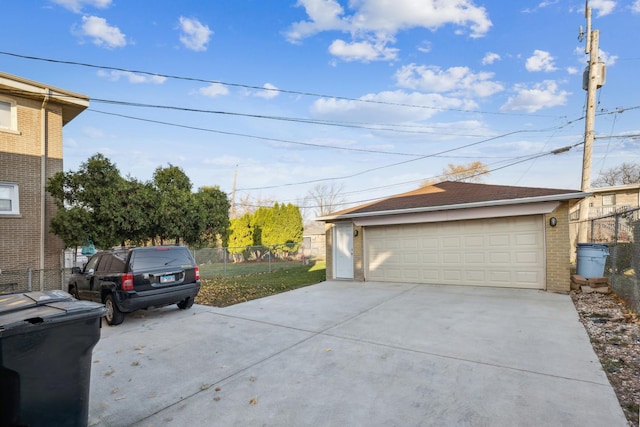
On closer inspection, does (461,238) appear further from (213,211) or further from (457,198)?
(213,211)

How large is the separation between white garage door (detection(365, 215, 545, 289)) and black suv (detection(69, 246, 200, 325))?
6.65 meters

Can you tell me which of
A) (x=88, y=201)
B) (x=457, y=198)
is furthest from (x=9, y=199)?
(x=457, y=198)

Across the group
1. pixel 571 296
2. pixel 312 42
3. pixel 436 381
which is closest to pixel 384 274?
pixel 571 296

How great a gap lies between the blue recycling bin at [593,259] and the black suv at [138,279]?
10.3m

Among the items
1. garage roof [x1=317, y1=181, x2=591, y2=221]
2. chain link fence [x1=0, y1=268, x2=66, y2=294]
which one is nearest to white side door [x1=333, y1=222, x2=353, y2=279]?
garage roof [x1=317, y1=181, x2=591, y2=221]

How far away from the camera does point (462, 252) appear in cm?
1016

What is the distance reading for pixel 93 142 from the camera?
14469mm

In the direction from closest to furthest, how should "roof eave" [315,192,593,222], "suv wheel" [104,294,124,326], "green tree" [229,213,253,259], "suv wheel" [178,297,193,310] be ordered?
"suv wheel" [104,294,124,326] < "suv wheel" [178,297,193,310] < "roof eave" [315,192,593,222] < "green tree" [229,213,253,259]

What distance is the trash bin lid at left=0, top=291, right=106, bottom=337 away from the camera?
2374 mm

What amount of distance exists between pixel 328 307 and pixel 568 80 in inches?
643

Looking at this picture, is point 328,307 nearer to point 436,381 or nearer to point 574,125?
point 436,381

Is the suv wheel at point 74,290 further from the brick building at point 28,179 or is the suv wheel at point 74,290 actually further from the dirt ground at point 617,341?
the dirt ground at point 617,341

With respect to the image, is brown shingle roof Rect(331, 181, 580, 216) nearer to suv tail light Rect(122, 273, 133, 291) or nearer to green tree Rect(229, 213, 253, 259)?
suv tail light Rect(122, 273, 133, 291)

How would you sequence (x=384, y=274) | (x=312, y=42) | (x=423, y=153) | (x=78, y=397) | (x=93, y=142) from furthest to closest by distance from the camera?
(x=423, y=153) < (x=93, y=142) < (x=312, y=42) < (x=384, y=274) < (x=78, y=397)
